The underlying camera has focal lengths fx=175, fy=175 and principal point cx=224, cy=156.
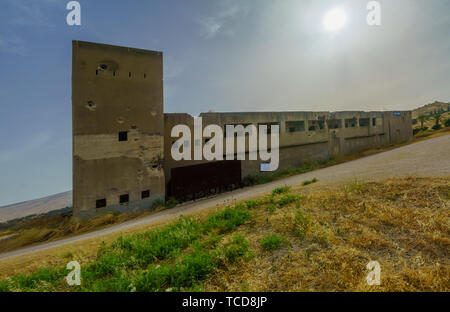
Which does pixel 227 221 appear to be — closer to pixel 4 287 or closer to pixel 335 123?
pixel 4 287

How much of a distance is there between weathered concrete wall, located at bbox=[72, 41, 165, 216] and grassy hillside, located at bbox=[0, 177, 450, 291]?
6.54m

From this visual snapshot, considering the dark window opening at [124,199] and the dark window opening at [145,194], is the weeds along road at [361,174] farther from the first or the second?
the dark window opening at [145,194]

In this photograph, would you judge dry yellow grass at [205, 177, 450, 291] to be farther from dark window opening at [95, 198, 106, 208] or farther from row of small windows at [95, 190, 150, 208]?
dark window opening at [95, 198, 106, 208]

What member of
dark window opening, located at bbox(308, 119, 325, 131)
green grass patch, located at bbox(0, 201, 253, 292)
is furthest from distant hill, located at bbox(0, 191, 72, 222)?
dark window opening, located at bbox(308, 119, 325, 131)

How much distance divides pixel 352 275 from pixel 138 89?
479 inches

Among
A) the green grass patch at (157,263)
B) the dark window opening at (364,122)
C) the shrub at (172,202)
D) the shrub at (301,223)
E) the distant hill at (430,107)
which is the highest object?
the distant hill at (430,107)

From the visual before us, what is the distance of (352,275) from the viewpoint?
2029mm

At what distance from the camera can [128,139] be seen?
1032 cm

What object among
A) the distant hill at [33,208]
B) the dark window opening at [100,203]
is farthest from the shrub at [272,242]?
the distant hill at [33,208]

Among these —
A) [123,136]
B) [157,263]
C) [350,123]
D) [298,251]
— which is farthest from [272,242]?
[350,123]

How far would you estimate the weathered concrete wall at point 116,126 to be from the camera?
930 centimetres

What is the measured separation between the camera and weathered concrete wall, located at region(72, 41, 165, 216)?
30.5 feet
